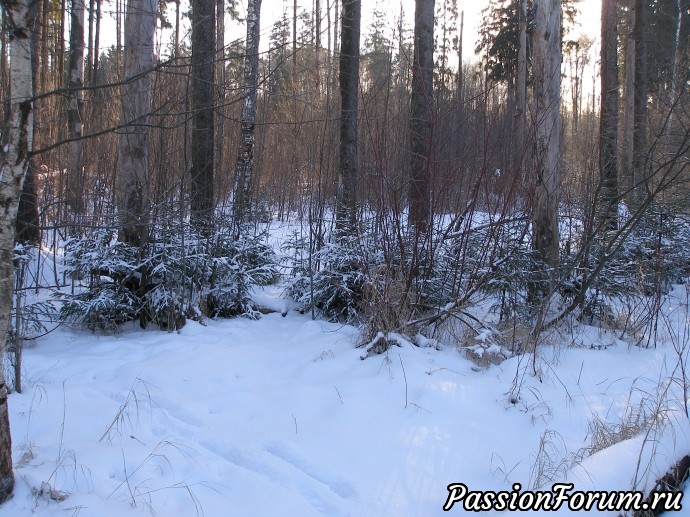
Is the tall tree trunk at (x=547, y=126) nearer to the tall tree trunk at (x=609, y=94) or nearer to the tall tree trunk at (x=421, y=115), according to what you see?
the tall tree trunk at (x=421, y=115)

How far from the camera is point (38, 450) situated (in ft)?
9.04

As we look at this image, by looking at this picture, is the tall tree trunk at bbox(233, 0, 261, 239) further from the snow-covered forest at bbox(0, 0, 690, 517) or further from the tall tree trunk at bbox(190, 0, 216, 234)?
the tall tree trunk at bbox(190, 0, 216, 234)

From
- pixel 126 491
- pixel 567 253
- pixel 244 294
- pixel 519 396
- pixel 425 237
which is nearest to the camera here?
pixel 126 491

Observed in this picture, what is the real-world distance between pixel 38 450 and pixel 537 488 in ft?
8.58

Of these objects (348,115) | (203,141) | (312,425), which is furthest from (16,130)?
(348,115)

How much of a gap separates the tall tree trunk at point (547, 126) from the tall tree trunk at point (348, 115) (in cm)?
221

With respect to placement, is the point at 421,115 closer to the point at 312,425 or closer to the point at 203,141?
the point at 203,141

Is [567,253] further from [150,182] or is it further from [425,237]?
[150,182]

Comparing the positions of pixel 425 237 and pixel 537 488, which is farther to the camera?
pixel 425 237

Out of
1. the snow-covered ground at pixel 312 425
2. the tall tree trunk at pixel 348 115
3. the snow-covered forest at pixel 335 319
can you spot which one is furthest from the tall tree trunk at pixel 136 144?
the tall tree trunk at pixel 348 115

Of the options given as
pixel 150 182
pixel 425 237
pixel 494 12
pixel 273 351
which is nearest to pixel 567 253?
pixel 425 237

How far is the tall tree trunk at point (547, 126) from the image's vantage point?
17.4ft

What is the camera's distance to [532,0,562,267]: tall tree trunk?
5.31 m

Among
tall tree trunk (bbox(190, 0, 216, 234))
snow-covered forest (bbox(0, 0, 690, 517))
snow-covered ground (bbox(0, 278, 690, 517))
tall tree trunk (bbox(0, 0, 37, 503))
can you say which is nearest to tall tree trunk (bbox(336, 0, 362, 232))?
snow-covered forest (bbox(0, 0, 690, 517))
